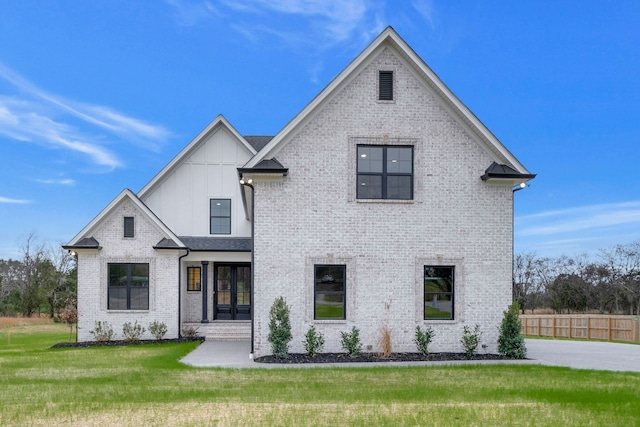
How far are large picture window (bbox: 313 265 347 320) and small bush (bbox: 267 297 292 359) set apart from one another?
102 cm

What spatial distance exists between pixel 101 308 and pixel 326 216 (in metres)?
11.0

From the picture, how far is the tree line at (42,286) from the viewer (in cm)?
4169

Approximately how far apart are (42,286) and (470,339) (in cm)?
3973

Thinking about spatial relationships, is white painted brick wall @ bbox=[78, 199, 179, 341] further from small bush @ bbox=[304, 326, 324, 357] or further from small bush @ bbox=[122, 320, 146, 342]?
small bush @ bbox=[304, 326, 324, 357]

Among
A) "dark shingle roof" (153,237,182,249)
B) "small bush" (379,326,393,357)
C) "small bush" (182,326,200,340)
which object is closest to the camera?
"small bush" (379,326,393,357)

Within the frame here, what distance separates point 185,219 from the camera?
77.3 feet

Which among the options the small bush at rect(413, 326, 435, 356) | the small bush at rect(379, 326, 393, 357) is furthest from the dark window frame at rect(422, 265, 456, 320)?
the small bush at rect(379, 326, 393, 357)

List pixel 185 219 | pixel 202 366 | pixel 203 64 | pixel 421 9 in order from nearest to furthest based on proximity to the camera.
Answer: pixel 202 366, pixel 421 9, pixel 185 219, pixel 203 64

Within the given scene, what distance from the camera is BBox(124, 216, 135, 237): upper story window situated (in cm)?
2067

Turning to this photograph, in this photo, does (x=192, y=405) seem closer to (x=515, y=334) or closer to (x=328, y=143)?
(x=328, y=143)

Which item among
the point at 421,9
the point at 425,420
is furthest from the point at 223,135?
the point at 425,420

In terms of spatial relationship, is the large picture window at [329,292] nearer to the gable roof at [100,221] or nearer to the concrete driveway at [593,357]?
the concrete driveway at [593,357]

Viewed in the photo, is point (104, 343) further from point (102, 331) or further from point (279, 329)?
point (279, 329)

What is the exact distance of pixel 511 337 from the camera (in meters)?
14.9
